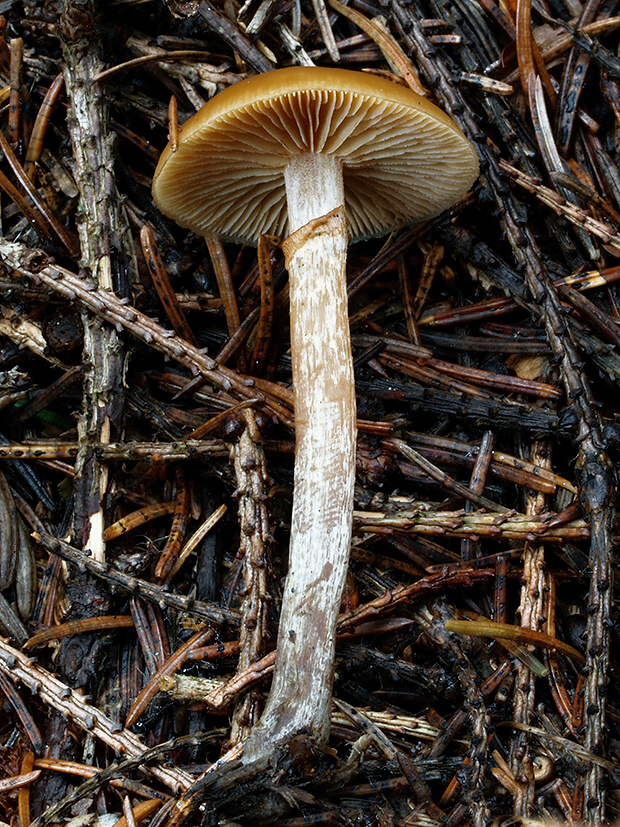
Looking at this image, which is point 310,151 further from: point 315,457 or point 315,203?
point 315,457

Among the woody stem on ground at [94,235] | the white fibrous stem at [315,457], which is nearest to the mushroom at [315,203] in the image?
the white fibrous stem at [315,457]

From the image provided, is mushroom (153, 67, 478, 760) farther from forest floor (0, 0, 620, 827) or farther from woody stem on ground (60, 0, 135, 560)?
woody stem on ground (60, 0, 135, 560)

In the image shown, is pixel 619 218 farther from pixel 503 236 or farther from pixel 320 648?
pixel 320 648

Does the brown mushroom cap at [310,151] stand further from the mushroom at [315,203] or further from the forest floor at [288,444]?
the forest floor at [288,444]

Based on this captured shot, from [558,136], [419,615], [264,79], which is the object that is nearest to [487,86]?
[558,136]

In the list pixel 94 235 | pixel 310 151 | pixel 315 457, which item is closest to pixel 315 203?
pixel 310 151

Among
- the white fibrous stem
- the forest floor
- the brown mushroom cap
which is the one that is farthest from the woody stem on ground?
the white fibrous stem

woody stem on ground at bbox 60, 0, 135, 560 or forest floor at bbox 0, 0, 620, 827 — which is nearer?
forest floor at bbox 0, 0, 620, 827
